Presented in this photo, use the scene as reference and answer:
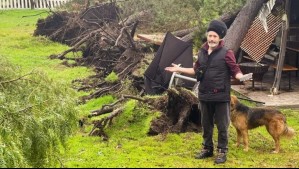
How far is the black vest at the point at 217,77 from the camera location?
6.15 metres

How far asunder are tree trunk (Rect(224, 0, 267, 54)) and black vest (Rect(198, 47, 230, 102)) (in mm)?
6977

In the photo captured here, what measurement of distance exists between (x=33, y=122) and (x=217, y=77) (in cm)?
241

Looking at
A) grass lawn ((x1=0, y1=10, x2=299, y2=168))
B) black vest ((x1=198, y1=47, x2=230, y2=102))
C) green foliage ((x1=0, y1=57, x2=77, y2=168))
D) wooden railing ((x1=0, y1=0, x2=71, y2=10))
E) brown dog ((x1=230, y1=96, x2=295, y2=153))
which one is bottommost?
grass lawn ((x1=0, y1=10, x2=299, y2=168))

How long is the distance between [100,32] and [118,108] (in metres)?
8.43

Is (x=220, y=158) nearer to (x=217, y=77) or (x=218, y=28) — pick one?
(x=217, y=77)

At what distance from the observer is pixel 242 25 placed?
43.8ft

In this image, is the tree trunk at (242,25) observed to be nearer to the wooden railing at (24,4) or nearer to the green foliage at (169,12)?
the green foliage at (169,12)

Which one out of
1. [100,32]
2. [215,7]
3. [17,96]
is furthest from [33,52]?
[17,96]

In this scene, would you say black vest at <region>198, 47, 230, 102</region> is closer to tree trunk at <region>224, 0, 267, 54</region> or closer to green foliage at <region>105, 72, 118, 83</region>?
green foliage at <region>105, 72, 118, 83</region>

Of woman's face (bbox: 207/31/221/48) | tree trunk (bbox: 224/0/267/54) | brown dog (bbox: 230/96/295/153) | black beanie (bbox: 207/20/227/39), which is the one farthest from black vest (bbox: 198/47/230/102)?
tree trunk (bbox: 224/0/267/54)

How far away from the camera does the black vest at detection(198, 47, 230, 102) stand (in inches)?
242

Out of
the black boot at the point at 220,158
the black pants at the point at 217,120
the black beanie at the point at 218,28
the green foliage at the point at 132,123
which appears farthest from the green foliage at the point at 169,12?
the black boot at the point at 220,158

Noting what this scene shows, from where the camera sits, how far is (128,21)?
2094 centimetres

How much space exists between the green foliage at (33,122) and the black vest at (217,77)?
6.03 feet
